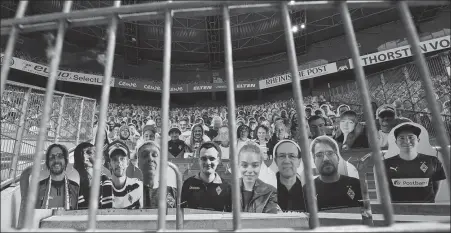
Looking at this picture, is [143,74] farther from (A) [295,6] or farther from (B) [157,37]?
(A) [295,6]

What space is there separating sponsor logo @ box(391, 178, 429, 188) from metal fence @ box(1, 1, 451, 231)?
7.81 ft

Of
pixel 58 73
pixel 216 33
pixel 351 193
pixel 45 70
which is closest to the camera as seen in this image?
pixel 351 193

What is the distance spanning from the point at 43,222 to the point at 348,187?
394 centimetres

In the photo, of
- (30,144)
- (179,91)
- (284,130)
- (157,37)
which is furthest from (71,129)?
(157,37)

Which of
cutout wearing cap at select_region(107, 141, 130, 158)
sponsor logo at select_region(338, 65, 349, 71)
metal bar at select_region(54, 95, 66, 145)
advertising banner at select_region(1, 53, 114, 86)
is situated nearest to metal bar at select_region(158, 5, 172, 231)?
cutout wearing cap at select_region(107, 141, 130, 158)

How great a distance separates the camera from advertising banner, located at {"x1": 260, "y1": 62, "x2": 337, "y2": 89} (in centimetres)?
1853

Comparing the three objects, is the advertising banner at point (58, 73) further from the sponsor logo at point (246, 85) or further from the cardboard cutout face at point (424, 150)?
the cardboard cutout face at point (424, 150)

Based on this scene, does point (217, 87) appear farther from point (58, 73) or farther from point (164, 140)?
point (164, 140)

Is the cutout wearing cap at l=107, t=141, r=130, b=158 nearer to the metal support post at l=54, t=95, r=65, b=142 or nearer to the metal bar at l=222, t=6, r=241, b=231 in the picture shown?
the metal support post at l=54, t=95, r=65, b=142

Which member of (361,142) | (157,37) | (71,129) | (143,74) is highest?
(157,37)

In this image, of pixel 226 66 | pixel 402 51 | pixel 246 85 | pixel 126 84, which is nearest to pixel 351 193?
pixel 226 66

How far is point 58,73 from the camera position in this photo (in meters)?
18.3

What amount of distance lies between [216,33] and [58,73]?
40.9 feet

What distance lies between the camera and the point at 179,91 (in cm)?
2162
